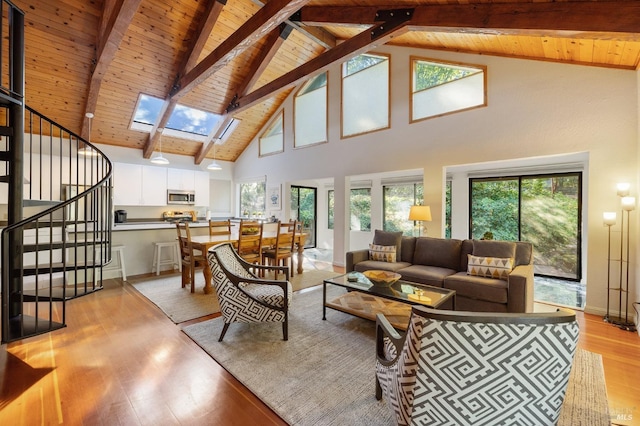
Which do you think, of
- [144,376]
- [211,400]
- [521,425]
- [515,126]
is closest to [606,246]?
[515,126]

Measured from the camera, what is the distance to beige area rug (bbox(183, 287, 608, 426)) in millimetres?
1775

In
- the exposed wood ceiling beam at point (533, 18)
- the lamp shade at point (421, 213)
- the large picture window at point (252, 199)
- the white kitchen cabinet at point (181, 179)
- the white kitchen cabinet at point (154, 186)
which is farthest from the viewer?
the large picture window at point (252, 199)

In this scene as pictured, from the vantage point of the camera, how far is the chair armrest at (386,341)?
1.47 m

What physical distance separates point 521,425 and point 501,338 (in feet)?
1.40

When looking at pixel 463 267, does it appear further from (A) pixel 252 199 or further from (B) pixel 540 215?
(A) pixel 252 199

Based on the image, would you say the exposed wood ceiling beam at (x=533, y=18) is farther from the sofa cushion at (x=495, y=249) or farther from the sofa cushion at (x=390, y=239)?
the sofa cushion at (x=390, y=239)

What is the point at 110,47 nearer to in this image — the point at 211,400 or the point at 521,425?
the point at 211,400

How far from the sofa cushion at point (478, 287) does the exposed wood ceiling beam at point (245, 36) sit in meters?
3.63

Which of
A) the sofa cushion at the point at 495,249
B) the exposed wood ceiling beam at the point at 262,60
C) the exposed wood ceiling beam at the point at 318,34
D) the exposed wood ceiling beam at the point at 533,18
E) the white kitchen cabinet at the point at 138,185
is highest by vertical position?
the exposed wood ceiling beam at the point at 318,34

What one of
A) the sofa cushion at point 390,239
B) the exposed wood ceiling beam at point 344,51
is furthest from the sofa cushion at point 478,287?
the exposed wood ceiling beam at point 344,51

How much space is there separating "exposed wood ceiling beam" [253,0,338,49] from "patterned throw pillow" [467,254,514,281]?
4.71m

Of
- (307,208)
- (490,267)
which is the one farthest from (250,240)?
(307,208)

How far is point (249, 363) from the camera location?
2.31m

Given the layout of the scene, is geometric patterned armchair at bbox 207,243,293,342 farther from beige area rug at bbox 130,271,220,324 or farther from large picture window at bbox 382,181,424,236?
large picture window at bbox 382,181,424,236
